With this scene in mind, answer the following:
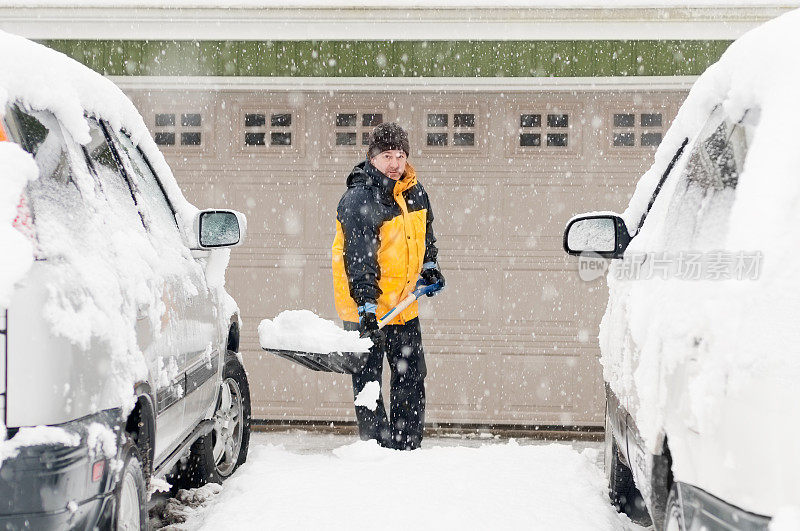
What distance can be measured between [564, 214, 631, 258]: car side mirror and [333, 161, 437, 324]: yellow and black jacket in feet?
4.79

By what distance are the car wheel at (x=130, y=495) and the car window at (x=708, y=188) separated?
169 centimetres

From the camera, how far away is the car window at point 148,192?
10.5 feet

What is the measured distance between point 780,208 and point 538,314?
528cm

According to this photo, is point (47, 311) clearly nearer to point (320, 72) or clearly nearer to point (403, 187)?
point (403, 187)

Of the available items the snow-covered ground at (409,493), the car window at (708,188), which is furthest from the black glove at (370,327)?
the car window at (708,188)

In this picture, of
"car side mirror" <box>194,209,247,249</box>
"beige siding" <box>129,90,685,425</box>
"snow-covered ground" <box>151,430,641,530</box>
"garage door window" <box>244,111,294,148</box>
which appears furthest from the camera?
"garage door window" <box>244,111,294,148</box>

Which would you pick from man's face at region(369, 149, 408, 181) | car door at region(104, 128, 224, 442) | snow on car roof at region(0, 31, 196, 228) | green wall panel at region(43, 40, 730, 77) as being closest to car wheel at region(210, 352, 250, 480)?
car door at region(104, 128, 224, 442)

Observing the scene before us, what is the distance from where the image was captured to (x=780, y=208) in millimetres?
1604

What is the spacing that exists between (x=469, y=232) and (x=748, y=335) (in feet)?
17.6

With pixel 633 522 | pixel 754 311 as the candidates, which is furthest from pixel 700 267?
pixel 633 522

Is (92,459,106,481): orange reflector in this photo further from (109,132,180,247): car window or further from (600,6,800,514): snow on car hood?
(600,6,800,514): snow on car hood

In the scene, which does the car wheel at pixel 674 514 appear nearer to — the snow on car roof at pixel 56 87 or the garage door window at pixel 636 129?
the snow on car roof at pixel 56 87

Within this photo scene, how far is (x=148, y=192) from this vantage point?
11.4 feet

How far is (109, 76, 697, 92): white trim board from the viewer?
670 cm
